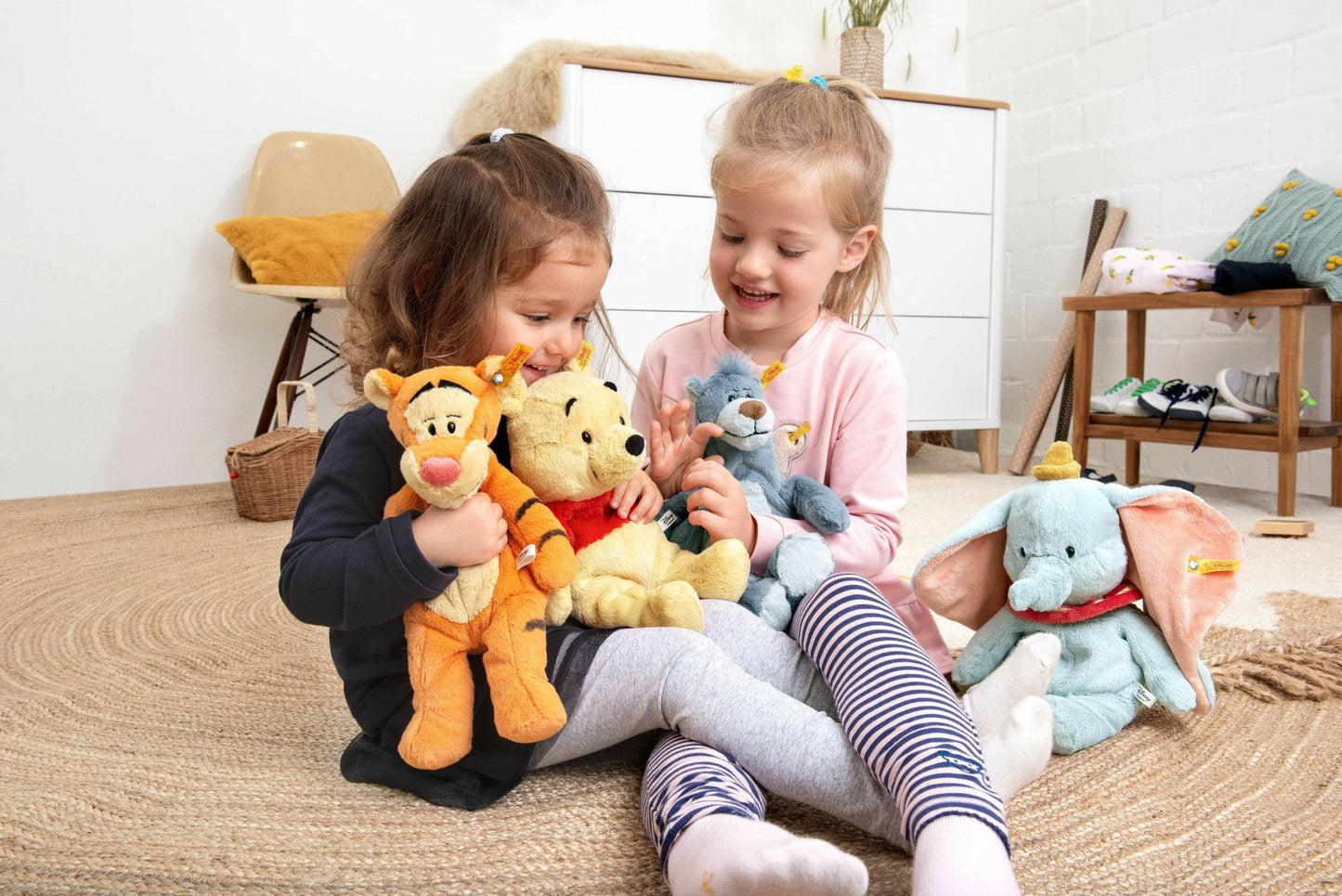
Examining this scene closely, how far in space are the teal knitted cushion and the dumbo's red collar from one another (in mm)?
1320

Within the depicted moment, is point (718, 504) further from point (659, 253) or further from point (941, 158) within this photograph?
point (941, 158)

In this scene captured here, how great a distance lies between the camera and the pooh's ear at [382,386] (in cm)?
69

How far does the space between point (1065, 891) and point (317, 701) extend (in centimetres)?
70

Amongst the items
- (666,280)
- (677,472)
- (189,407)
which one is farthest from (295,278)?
(677,472)

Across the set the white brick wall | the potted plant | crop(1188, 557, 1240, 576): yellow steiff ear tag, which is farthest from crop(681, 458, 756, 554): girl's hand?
the potted plant

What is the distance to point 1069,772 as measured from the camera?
801mm

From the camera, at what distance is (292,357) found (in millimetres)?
2385

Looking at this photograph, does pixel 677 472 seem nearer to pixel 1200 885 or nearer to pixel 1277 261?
pixel 1200 885

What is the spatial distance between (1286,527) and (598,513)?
4.70 feet

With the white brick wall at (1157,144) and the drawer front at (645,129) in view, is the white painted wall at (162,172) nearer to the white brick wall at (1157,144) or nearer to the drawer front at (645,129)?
the drawer front at (645,129)

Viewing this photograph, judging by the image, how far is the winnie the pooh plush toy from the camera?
73cm

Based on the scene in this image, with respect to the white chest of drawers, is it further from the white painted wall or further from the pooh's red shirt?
the pooh's red shirt

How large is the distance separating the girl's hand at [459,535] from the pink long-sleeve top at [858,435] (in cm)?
37

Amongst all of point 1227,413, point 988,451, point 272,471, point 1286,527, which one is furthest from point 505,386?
point 988,451
